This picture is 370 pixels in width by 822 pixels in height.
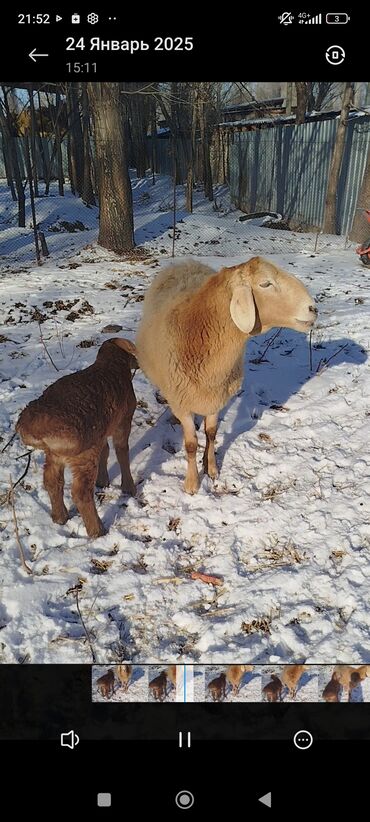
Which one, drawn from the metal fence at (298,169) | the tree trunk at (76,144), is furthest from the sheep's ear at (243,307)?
the tree trunk at (76,144)

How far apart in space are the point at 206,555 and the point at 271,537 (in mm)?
478

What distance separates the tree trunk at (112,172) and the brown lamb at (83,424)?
8.44 metres

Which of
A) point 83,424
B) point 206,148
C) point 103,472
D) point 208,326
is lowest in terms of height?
point 103,472

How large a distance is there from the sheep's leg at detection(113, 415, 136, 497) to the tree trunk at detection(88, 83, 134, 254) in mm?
8539

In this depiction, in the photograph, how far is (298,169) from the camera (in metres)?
16.9

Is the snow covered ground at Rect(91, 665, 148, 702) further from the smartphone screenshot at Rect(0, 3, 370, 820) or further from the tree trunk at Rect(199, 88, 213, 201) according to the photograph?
the tree trunk at Rect(199, 88, 213, 201)

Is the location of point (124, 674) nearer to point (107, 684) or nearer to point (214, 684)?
point (107, 684)

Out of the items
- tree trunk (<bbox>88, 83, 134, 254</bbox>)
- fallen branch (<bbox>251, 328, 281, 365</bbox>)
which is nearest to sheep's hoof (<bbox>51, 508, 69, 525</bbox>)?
fallen branch (<bbox>251, 328, 281, 365</bbox>)

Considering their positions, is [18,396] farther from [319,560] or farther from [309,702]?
[309,702]

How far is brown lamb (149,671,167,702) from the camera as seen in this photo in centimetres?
178

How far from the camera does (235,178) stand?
22.0 meters
